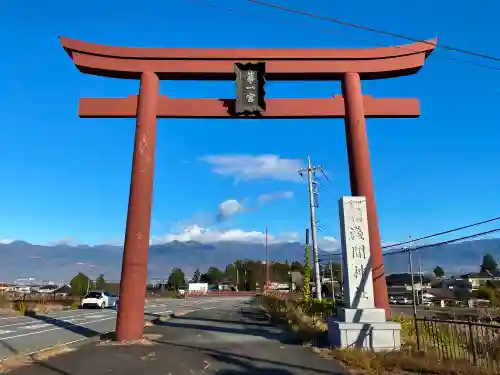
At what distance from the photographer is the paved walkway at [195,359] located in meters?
7.29

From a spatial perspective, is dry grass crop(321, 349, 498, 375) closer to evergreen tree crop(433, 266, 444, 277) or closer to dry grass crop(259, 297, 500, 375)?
dry grass crop(259, 297, 500, 375)

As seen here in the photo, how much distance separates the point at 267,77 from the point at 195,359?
28.5 feet

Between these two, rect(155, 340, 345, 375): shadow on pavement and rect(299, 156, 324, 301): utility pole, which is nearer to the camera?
rect(155, 340, 345, 375): shadow on pavement

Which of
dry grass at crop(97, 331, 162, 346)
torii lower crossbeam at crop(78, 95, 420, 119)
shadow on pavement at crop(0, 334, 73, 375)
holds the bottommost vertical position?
shadow on pavement at crop(0, 334, 73, 375)

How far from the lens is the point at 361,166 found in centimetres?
1184

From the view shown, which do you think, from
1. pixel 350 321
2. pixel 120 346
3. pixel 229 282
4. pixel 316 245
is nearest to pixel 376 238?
pixel 350 321

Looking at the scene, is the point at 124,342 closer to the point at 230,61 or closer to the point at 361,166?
the point at 361,166

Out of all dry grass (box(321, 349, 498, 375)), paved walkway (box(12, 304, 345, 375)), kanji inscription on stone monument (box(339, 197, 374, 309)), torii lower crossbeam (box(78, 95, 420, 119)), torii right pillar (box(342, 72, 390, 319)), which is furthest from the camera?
torii lower crossbeam (box(78, 95, 420, 119))

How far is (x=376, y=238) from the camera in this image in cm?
1148

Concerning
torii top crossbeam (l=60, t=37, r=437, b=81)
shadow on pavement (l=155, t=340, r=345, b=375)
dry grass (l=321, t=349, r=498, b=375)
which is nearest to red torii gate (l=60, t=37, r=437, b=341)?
torii top crossbeam (l=60, t=37, r=437, b=81)

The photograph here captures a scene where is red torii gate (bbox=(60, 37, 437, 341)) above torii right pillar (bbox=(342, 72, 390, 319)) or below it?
above

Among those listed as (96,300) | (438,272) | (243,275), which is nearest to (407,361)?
(96,300)

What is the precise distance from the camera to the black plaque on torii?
12242 millimetres

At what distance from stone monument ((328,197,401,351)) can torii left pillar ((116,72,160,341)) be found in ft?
17.0
